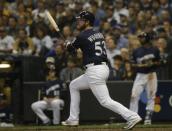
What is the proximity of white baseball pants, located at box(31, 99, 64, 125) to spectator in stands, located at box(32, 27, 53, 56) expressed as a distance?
2767 millimetres

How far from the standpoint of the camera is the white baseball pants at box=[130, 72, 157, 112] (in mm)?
16750

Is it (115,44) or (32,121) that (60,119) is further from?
(115,44)

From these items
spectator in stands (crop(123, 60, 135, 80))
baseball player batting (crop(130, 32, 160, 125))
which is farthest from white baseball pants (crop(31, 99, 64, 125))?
spectator in stands (crop(123, 60, 135, 80))

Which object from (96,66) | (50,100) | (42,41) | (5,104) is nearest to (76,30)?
(42,41)

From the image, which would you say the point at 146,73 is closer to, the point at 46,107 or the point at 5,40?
the point at 46,107

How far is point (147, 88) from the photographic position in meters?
16.9

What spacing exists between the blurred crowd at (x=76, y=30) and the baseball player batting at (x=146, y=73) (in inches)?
54.2

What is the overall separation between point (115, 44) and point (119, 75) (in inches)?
64.1

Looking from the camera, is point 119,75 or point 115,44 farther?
point 115,44

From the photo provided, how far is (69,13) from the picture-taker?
2114 cm

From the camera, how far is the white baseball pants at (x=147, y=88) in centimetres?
1675

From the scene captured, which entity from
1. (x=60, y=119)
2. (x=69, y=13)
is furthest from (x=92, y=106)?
(x=69, y=13)

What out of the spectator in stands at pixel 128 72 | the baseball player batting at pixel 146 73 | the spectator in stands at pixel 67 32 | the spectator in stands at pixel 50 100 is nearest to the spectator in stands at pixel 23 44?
the spectator in stands at pixel 67 32

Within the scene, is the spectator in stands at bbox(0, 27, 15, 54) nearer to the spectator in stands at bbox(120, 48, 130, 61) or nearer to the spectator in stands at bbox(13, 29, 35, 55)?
the spectator in stands at bbox(13, 29, 35, 55)
